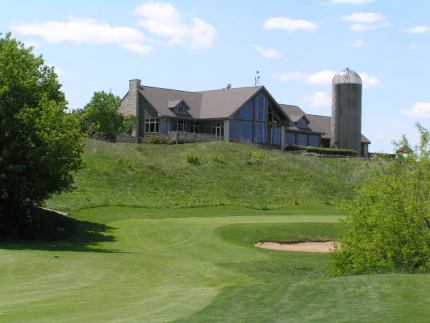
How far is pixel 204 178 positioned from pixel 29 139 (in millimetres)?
29834

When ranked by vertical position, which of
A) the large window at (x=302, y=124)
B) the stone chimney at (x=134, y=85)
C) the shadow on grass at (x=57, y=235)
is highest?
the stone chimney at (x=134, y=85)

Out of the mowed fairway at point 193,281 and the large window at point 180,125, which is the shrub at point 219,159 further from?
the mowed fairway at point 193,281

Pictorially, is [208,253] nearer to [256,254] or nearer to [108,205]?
[256,254]

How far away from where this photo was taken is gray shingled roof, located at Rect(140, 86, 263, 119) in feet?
265

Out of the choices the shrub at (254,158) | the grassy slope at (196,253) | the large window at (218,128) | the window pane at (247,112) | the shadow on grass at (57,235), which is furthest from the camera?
the window pane at (247,112)

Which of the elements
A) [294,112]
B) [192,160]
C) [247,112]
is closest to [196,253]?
[192,160]

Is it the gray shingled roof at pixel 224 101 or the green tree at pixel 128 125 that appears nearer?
the gray shingled roof at pixel 224 101

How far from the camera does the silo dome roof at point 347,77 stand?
10262 centimetres

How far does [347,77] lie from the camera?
4043 inches

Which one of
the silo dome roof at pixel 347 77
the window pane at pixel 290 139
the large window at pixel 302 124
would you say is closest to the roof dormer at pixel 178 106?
the window pane at pixel 290 139

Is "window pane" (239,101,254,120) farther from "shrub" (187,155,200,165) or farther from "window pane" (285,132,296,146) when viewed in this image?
"shrub" (187,155,200,165)

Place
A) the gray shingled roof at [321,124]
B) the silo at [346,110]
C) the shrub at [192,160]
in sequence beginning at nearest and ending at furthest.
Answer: the shrub at [192,160] < the silo at [346,110] < the gray shingled roof at [321,124]

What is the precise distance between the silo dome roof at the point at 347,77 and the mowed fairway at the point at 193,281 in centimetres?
6332

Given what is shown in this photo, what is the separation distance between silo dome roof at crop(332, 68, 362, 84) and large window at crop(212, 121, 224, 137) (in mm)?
28423
